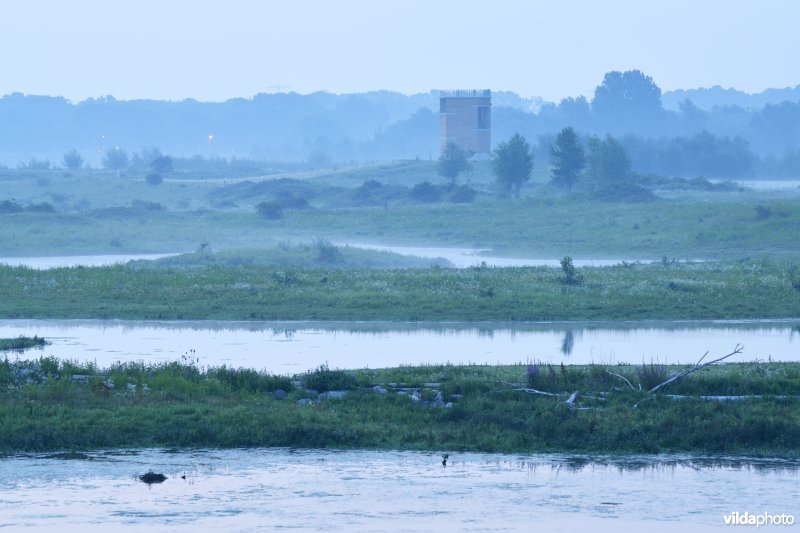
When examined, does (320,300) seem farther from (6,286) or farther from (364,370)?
(364,370)

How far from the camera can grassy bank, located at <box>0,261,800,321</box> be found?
1523 inches

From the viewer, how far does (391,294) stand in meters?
41.0

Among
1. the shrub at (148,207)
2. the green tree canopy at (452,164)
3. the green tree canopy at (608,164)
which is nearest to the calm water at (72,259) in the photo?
the shrub at (148,207)

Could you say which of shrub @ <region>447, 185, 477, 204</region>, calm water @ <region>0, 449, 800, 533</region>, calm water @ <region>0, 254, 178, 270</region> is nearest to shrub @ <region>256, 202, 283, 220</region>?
calm water @ <region>0, 254, 178, 270</region>

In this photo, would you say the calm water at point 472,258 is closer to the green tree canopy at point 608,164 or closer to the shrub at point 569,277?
the shrub at point 569,277

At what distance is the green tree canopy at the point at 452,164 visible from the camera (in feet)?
368

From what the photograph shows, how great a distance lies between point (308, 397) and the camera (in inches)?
868

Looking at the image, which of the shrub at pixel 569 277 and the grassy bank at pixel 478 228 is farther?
the grassy bank at pixel 478 228

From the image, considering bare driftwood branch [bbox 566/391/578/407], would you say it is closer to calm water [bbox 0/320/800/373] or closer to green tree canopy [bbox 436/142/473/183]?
calm water [bbox 0/320/800/373]

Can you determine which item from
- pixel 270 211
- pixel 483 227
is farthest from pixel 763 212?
pixel 270 211

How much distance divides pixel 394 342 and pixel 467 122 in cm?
10346

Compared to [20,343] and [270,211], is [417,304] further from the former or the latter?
[270,211]

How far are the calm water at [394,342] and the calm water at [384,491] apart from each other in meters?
8.59

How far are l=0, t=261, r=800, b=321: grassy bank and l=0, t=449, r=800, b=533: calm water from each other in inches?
772
